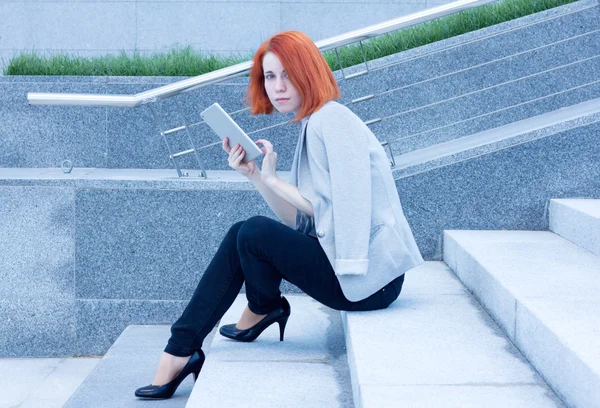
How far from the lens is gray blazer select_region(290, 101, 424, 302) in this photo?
304 cm

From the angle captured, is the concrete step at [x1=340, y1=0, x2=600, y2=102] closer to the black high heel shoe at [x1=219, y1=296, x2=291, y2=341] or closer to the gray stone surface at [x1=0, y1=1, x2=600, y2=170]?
the gray stone surface at [x1=0, y1=1, x2=600, y2=170]

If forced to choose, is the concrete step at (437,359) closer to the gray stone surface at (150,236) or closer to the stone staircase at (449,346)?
the stone staircase at (449,346)

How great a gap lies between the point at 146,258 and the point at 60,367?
77 cm

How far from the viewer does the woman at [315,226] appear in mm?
3055

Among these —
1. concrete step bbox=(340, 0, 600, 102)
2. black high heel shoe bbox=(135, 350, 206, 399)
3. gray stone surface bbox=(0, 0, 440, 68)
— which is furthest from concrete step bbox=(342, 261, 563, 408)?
gray stone surface bbox=(0, 0, 440, 68)

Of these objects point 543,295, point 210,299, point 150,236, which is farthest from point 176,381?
point 150,236

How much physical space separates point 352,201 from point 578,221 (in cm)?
151

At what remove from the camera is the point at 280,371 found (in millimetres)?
Answer: 3119

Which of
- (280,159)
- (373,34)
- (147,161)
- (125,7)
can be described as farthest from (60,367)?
(125,7)

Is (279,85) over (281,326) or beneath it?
over

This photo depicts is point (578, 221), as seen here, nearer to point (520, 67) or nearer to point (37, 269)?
point (520, 67)

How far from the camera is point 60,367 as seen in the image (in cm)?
462

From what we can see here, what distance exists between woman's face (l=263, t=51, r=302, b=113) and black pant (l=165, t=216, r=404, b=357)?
1.49ft

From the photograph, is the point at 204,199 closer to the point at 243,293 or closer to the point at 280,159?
the point at 243,293
